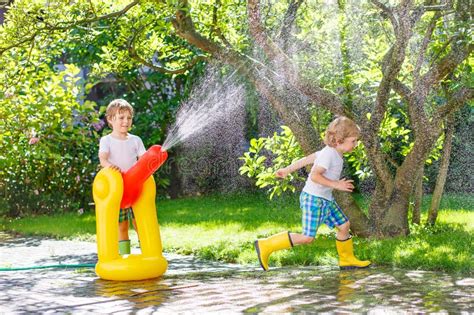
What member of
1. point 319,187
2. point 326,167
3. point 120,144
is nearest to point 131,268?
point 120,144

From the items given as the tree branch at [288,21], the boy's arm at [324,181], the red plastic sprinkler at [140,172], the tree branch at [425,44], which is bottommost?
the boy's arm at [324,181]

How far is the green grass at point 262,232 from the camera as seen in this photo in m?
6.83

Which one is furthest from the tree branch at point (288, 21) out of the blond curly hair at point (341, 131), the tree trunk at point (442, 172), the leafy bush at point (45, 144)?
the leafy bush at point (45, 144)

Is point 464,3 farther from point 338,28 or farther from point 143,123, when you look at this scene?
point 143,123

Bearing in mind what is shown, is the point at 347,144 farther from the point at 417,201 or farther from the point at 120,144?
the point at 417,201

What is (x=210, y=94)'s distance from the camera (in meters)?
12.1

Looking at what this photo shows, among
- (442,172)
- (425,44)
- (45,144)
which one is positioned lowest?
(442,172)

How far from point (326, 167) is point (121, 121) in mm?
1694

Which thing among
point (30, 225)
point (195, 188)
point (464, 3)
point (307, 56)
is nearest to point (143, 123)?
point (195, 188)

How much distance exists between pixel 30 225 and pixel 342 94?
16.1 feet

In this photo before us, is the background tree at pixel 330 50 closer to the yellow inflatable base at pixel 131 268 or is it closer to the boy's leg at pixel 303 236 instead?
the boy's leg at pixel 303 236

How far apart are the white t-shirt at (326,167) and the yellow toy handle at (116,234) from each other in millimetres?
1230

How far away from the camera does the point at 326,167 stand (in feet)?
20.6

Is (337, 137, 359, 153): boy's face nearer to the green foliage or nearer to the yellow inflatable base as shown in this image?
the yellow inflatable base
